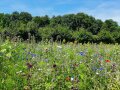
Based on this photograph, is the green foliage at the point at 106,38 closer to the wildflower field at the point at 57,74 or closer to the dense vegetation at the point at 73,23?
the dense vegetation at the point at 73,23

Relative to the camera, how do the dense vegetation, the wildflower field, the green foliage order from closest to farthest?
1. the wildflower field
2. the green foliage
3. the dense vegetation

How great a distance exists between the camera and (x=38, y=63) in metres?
6.00

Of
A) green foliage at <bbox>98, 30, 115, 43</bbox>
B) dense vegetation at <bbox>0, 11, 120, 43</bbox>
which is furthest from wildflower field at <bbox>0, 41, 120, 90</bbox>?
green foliage at <bbox>98, 30, 115, 43</bbox>

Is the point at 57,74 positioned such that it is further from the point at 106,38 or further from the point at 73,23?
the point at 73,23

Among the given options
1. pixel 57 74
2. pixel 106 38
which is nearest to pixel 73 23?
pixel 106 38

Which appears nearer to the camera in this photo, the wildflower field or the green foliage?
the wildflower field

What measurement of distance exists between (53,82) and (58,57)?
1958mm

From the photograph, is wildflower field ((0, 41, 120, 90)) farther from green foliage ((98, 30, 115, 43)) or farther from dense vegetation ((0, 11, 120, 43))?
green foliage ((98, 30, 115, 43))

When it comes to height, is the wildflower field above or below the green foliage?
above

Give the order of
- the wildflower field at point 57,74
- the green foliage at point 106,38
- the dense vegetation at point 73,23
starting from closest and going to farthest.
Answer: the wildflower field at point 57,74, the green foliage at point 106,38, the dense vegetation at point 73,23

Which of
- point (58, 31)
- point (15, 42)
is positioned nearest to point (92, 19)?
point (58, 31)

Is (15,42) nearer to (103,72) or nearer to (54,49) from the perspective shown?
(54,49)

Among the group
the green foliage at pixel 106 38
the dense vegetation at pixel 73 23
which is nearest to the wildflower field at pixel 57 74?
the dense vegetation at pixel 73 23

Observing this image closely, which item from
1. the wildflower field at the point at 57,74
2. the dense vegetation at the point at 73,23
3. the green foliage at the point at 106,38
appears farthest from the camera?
the dense vegetation at the point at 73,23
